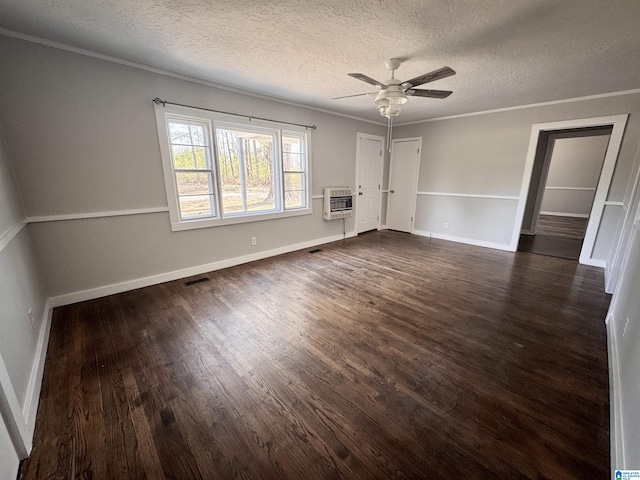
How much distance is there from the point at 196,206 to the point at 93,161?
1126 millimetres

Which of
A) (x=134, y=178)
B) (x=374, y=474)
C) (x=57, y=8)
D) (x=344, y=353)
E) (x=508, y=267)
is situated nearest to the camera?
(x=374, y=474)

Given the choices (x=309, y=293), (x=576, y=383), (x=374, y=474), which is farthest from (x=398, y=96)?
(x=374, y=474)

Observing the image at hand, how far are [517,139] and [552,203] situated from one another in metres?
5.55

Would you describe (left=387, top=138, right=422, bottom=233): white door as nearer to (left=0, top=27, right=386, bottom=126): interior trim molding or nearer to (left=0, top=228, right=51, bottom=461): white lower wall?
(left=0, top=27, right=386, bottom=126): interior trim molding

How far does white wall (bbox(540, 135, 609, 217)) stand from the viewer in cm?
729

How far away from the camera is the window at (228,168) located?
3.19 m

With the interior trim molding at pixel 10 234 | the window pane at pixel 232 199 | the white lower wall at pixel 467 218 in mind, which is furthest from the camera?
the white lower wall at pixel 467 218

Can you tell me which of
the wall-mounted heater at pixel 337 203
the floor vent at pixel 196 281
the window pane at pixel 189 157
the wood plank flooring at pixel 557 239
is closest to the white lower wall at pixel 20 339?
the floor vent at pixel 196 281

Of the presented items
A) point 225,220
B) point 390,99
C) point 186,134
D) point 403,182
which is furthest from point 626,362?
point 403,182

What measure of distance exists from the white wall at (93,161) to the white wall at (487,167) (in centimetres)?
385

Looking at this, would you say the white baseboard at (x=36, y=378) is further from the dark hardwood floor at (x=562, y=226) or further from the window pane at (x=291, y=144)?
the dark hardwood floor at (x=562, y=226)

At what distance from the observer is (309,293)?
3.01 meters

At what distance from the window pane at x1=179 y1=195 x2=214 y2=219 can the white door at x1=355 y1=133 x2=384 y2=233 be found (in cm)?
310

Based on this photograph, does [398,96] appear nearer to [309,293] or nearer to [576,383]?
[309,293]
